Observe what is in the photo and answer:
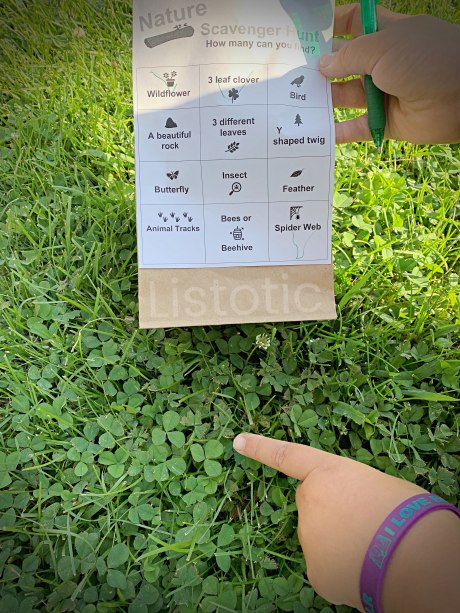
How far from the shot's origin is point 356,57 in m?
1.25

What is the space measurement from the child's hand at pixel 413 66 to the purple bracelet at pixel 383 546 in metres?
0.89

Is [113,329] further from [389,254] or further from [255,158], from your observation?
[389,254]

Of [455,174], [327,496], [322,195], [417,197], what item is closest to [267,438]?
[327,496]

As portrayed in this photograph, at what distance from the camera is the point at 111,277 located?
159 centimetres

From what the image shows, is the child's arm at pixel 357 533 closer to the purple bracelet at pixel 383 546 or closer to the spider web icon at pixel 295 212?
the purple bracelet at pixel 383 546

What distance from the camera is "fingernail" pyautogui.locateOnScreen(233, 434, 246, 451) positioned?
137 cm

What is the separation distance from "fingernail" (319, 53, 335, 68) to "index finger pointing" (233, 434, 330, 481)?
0.92 metres

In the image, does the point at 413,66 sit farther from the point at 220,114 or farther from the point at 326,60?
the point at 220,114

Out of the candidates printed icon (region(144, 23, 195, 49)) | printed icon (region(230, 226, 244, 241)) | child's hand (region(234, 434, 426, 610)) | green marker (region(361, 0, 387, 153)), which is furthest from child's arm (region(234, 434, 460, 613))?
printed icon (region(144, 23, 195, 49))

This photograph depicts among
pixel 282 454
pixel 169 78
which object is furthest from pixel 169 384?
pixel 169 78

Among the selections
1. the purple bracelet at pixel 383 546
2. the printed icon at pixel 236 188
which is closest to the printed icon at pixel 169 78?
the printed icon at pixel 236 188

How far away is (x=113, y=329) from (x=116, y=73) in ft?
3.02

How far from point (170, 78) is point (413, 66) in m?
0.57

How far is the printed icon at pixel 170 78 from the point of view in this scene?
1348 mm
